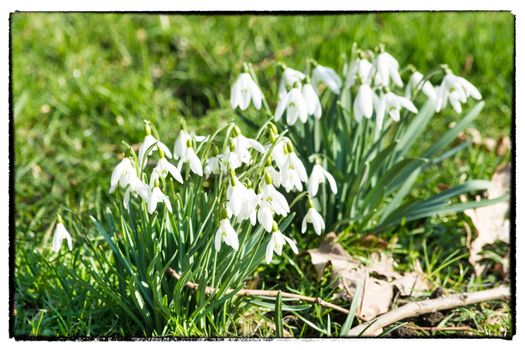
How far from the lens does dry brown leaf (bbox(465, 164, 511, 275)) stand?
3.30 meters

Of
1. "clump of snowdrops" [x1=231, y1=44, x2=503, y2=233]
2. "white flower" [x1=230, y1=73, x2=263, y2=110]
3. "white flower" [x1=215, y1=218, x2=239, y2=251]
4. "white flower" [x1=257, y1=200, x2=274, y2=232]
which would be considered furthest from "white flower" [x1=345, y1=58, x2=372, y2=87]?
"white flower" [x1=215, y1=218, x2=239, y2=251]

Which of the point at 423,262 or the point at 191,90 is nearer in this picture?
the point at 423,262

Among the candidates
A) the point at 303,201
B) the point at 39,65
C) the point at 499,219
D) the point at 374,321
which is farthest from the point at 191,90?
the point at 374,321

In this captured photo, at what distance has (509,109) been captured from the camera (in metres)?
4.29

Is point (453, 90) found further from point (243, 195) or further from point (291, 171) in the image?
point (243, 195)

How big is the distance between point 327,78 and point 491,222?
994 millimetres

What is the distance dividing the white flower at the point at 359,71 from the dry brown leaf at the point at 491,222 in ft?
2.59

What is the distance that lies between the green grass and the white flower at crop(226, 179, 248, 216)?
739mm

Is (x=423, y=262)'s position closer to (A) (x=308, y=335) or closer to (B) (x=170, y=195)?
(A) (x=308, y=335)

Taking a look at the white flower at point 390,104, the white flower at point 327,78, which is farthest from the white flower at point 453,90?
the white flower at point 327,78

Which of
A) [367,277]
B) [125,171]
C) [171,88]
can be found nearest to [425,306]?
[367,277]

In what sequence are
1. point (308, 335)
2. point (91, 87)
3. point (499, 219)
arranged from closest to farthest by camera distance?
point (308, 335) < point (499, 219) < point (91, 87)

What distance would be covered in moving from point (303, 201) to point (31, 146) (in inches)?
59.0

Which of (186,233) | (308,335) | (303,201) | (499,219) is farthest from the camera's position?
(499,219)
